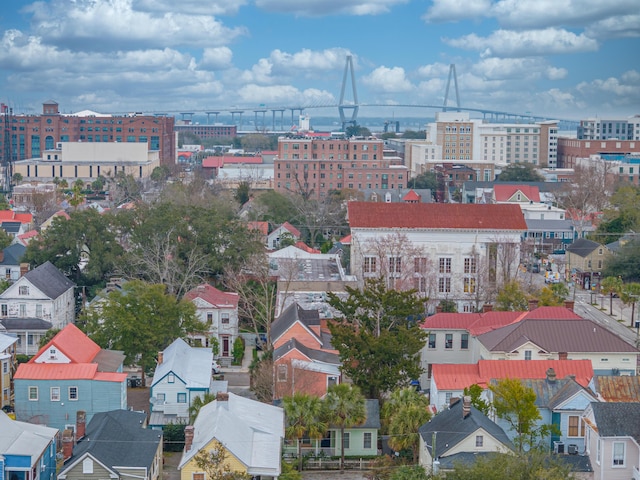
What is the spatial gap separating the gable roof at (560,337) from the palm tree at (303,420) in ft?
28.2

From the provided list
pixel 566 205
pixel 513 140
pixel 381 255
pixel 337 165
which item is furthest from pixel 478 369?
pixel 513 140

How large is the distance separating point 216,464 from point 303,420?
4657mm

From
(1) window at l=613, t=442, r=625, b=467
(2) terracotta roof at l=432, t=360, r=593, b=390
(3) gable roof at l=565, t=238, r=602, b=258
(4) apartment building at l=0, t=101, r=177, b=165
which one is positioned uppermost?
(4) apartment building at l=0, t=101, r=177, b=165

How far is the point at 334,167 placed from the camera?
116m

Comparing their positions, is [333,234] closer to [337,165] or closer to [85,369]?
[337,165]

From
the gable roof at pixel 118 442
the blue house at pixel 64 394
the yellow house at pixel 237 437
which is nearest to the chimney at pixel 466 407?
the yellow house at pixel 237 437

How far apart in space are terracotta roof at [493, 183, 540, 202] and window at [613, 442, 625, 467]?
65561 millimetres

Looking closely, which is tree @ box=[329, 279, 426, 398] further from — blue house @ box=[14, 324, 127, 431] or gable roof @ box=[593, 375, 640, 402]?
blue house @ box=[14, 324, 127, 431]

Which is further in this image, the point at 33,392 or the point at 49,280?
the point at 49,280

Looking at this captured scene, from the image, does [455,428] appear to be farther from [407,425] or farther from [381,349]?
[381,349]

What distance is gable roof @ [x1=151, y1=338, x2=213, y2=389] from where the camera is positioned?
34.0 m

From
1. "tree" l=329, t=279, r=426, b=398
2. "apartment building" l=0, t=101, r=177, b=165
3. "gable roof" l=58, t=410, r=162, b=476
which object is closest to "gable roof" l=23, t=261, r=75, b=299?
"tree" l=329, t=279, r=426, b=398

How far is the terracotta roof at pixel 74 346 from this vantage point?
1371 inches

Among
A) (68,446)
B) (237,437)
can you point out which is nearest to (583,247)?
(237,437)
